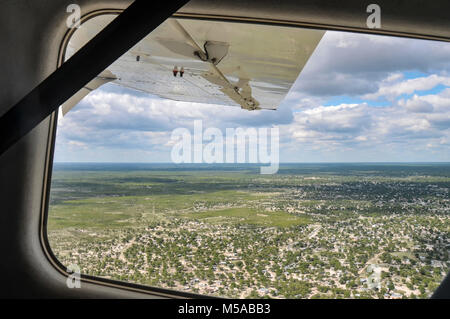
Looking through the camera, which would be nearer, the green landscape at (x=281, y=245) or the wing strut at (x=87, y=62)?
the wing strut at (x=87, y=62)

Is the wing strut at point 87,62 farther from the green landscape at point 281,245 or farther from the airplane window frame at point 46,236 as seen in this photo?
the green landscape at point 281,245

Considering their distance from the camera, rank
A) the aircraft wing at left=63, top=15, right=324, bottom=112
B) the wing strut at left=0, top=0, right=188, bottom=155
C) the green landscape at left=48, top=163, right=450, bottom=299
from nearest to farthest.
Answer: the wing strut at left=0, top=0, right=188, bottom=155, the aircraft wing at left=63, top=15, right=324, bottom=112, the green landscape at left=48, top=163, right=450, bottom=299

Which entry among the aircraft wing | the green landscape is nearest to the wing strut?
the aircraft wing

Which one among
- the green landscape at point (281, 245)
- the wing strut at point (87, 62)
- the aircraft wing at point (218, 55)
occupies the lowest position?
the green landscape at point (281, 245)

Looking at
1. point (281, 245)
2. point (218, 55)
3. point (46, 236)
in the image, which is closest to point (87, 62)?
point (218, 55)

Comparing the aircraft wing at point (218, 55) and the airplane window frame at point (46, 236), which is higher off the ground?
the aircraft wing at point (218, 55)

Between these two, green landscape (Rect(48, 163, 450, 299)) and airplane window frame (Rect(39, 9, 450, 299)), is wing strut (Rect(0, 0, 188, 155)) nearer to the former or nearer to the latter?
airplane window frame (Rect(39, 9, 450, 299))

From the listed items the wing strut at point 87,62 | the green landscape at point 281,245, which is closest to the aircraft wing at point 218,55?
the wing strut at point 87,62

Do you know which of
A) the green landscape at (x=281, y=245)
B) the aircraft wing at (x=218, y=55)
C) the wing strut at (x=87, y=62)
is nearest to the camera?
the wing strut at (x=87, y=62)

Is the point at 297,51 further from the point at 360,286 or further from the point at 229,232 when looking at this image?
the point at 229,232
